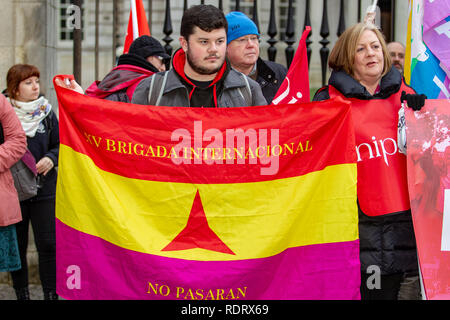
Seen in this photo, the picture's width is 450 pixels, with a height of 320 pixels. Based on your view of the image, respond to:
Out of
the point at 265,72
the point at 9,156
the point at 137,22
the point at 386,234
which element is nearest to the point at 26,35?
the point at 137,22

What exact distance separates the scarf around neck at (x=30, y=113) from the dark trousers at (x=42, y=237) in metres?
0.51

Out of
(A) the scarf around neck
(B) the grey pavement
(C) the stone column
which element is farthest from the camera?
(C) the stone column

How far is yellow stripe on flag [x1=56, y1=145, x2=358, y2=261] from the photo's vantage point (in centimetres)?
332

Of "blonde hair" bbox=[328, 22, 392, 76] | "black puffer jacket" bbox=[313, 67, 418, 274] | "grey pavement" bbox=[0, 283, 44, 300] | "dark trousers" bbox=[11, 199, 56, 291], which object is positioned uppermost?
"blonde hair" bbox=[328, 22, 392, 76]

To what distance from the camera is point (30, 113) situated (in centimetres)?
474

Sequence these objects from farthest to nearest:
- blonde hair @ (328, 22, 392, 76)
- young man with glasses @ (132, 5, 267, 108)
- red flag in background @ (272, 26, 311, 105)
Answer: red flag in background @ (272, 26, 311, 105)
blonde hair @ (328, 22, 392, 76)
young man with glasses @ (132, 5, 267, 108)

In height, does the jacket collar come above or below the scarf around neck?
above

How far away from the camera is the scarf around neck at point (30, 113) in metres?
4.72

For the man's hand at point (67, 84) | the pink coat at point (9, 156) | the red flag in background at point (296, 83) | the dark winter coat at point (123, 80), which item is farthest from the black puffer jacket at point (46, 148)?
the red flag in background at point (296, 83)

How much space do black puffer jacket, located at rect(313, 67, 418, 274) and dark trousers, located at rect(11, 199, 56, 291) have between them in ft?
7.51

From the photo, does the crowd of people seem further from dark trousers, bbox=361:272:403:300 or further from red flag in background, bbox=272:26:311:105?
red flag in background, bbox=272:26:311:105

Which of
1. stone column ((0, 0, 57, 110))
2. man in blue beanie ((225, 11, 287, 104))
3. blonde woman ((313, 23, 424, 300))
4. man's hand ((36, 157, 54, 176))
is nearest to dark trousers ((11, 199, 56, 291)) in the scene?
man's hand ((36, 157, 54, 176))

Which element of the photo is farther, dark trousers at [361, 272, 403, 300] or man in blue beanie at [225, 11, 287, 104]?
man in blue beanie at [225, 11, 287, 104]

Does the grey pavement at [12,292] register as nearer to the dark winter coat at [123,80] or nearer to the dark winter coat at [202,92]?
the dark winter coat at [123,80]
